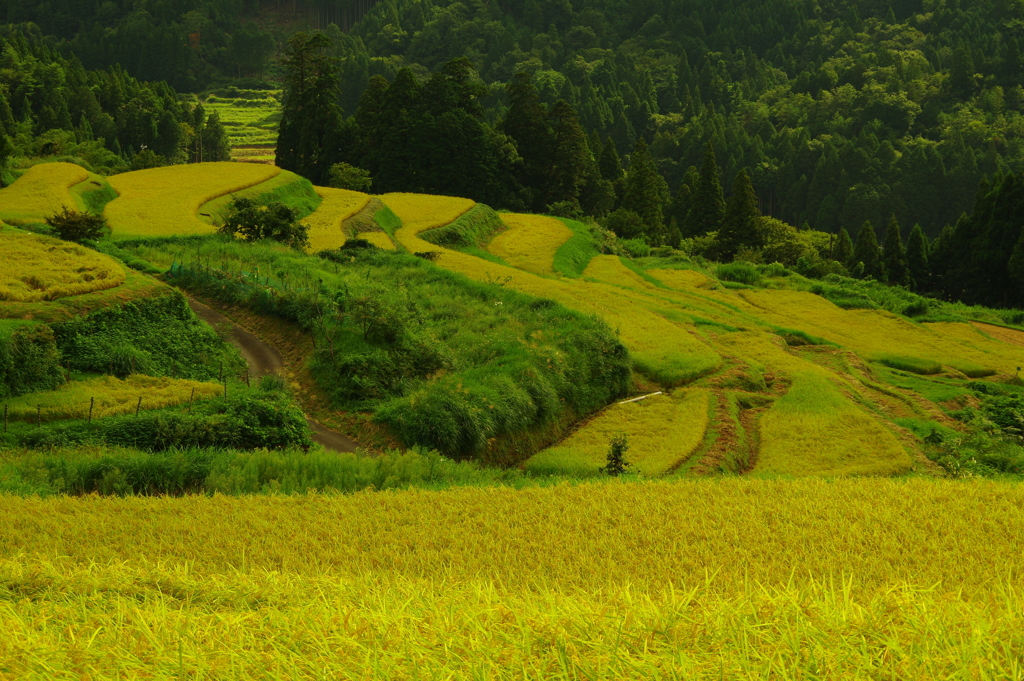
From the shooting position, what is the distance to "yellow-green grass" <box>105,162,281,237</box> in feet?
134

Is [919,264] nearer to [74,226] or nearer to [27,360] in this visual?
[74,226]

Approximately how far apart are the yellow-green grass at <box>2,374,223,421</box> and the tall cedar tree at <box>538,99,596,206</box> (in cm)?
5841

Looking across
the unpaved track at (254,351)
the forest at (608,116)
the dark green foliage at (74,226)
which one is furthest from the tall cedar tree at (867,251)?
the dark green foliage at (74,226)

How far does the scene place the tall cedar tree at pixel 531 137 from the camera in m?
79.2

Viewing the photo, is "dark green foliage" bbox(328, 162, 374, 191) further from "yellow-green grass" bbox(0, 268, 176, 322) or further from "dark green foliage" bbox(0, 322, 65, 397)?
"dark green foliage" bbox(0, 322, 65, 397)

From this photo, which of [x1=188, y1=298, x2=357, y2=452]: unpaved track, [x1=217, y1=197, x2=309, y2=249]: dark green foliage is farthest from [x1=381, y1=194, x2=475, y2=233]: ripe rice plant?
[x1=188, y1=298, x2=357, y2=452]: unpaved track

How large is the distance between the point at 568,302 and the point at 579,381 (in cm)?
925

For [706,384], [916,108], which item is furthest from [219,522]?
[916,108]

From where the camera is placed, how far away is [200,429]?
19859 mm

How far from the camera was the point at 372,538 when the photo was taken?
37.1ft

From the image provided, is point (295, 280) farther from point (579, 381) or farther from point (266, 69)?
point (266, 69)

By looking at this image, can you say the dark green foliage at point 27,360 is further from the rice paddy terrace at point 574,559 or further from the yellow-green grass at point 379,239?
the yellow-green grass at point 379,239

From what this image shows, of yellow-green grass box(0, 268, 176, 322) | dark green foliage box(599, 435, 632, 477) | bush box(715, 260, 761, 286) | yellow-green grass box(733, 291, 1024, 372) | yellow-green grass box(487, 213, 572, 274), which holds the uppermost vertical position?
yellow-green grass box(0, 268, 176, 322)

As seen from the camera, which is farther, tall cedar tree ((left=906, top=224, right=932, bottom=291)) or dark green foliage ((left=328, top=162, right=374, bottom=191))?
tall cedar tree ((left=906, top=224, right=932, bottom=291))
